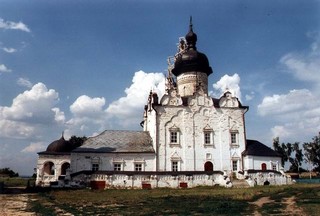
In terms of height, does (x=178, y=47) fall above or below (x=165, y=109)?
above

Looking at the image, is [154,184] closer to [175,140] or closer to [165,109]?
[175,140]

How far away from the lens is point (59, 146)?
40.2m

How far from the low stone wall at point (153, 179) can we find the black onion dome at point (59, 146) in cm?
1233

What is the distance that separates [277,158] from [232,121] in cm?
594

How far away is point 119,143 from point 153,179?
7.12 meters

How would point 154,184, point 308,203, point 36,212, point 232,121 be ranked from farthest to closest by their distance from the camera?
point 232,121 → point 154,184 → point 308,203 → point 36,212

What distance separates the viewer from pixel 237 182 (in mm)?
29688

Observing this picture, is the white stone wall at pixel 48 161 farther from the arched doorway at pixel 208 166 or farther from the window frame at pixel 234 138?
the window frame at pixel 234 138

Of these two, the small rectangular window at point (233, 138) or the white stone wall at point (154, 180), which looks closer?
the white stone wall at point (154, 180)

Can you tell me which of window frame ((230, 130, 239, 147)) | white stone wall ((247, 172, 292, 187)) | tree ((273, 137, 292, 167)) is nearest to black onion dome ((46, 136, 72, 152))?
window frame ((230, 130, 239, 147))

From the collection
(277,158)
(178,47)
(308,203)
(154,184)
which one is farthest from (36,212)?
(178,47)

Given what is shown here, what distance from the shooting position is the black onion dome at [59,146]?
132 ft

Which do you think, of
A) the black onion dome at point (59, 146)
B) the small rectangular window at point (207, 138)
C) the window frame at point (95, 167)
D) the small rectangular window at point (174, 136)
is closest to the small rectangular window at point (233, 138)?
the small rectangular window at point (207, 138)

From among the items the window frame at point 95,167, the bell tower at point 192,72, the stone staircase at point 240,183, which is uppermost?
the bell tower at point 192,72
